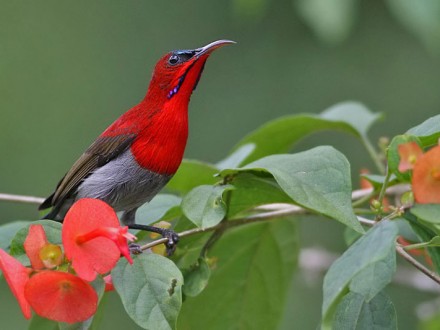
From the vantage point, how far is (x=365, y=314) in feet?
6.61

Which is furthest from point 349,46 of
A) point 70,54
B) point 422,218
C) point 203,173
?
point 422,218

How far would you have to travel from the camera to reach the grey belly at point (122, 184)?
2918 millimetres

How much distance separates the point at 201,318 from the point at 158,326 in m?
0.73

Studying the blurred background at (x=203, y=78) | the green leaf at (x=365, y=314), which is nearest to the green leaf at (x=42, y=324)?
the green leaf at (x=365, y=314)

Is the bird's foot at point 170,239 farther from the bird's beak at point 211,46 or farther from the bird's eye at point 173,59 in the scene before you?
the bird's eye at point 173,59

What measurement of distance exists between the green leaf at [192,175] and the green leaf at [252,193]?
496 mm

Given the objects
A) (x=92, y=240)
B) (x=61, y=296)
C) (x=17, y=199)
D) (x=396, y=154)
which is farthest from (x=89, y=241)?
(x=17, y=199)

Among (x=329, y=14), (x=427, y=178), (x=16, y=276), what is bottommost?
(x=16, y=276)

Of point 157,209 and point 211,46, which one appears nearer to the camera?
point 157,209

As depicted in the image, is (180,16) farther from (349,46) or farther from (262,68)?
(349,46)

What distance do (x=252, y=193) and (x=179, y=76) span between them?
0.84 m

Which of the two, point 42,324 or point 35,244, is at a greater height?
point 35,244

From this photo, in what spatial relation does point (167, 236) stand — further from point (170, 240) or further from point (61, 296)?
point (61, 296)

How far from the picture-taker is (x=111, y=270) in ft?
6.70
